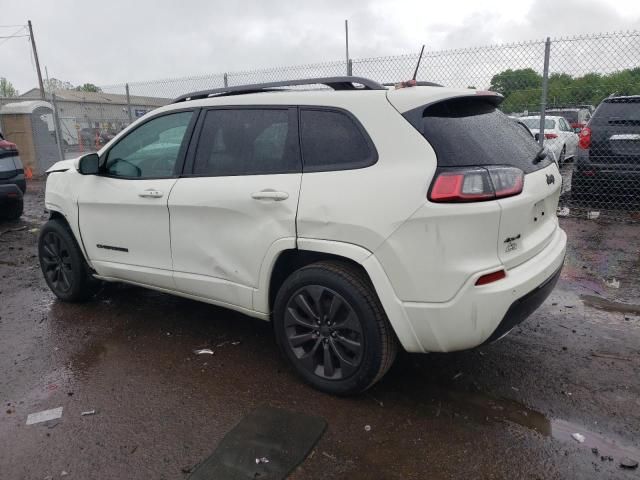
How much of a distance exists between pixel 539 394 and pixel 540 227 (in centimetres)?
98

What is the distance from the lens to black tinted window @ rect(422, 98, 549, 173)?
2615 millimetres

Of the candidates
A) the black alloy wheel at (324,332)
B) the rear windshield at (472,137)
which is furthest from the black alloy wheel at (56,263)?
the rear windshield at (472,137)

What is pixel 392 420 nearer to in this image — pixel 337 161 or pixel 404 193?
pixel 404 193

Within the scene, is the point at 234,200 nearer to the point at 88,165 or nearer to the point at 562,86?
the point at 88,165

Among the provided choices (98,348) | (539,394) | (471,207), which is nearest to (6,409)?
(98,348)

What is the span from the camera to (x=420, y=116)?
270cm

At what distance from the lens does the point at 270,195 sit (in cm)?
299

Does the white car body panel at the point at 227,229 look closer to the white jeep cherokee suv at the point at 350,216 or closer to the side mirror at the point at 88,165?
the white jeep cherokee suv at the point at 350,216

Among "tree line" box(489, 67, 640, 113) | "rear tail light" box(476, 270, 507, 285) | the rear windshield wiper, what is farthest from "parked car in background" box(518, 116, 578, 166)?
"rear tail light" box(476, 270, 507, 285)

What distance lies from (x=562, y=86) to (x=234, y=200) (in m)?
6.84

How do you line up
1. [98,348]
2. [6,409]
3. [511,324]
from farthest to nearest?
[98,348], [6,409], [511,324]

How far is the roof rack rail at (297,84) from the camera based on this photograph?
3.04 m

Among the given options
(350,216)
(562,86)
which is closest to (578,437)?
(350,216)

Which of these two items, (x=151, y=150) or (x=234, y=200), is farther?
(x=151, y=150)
